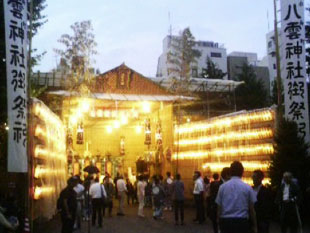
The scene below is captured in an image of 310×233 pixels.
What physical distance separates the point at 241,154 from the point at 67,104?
1013cm

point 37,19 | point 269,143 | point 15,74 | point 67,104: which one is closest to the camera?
point 15,74

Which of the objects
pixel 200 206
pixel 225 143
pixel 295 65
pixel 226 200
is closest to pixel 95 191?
pixel 200 206

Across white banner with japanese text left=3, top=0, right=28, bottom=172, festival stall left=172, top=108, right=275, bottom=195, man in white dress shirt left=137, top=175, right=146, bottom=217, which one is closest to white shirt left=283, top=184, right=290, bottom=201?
festival stall left=172, top=108, right=275, bottom=195

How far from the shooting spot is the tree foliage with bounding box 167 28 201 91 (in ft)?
111

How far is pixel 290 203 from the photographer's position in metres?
10.5

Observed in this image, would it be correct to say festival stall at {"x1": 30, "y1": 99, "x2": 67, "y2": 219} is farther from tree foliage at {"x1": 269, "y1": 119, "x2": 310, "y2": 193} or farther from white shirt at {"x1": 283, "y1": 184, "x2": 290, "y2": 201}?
tree foliage at {"x1": 269, "y1": 119, "x2": 310, "y2": 193}

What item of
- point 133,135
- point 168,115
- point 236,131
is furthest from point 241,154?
point 133,135

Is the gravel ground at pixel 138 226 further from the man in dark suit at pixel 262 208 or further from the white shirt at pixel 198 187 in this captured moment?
the man in dark suit at pixel 262 208

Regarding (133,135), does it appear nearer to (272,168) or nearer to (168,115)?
(168,115)

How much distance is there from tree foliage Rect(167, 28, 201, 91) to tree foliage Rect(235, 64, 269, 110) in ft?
16.5

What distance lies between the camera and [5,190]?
41.0ft

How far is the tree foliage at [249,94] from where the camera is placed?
→ 36.4 metres

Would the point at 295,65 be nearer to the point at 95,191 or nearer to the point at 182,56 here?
the point at 95,191

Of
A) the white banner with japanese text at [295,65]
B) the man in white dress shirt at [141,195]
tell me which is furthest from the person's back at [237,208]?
the man in white dress shirt at [141,195]
